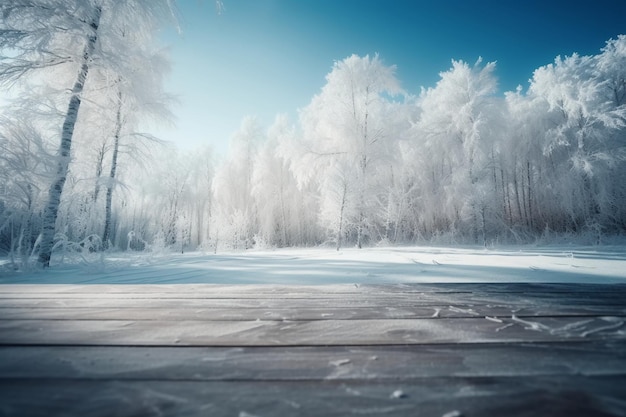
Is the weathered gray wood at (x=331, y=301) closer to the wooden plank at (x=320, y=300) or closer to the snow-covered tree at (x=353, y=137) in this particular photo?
the wooden plank at (x=320, y=300)

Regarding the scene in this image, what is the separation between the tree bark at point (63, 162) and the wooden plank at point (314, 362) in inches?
230

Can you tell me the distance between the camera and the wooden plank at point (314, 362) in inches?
26.5

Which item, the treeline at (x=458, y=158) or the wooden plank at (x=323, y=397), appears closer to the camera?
the wooden plank at (x=323, y=397)

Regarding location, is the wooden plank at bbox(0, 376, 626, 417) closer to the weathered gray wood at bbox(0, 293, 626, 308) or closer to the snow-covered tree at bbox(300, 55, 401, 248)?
the weathered gray wood at bbox(0, 293, 626, 308)

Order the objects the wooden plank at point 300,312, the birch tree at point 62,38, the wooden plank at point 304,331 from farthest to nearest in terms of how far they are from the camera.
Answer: the birch tree at point 62,38
the wooden plank at point 300,312
the wooden plank at point 304,331

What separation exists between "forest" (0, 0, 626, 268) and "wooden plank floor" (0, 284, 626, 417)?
19.6 feet

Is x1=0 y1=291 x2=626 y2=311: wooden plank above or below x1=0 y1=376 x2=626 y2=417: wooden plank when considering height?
below

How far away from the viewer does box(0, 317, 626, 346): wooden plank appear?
0.92 m

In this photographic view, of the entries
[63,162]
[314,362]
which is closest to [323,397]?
[314,362]

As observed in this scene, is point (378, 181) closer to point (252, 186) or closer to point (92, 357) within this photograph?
point (252, 186)

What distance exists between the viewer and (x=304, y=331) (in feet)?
3.40

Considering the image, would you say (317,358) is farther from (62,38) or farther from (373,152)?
(373,152)

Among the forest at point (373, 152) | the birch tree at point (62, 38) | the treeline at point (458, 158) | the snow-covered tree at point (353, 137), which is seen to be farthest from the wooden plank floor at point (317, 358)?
the snow-covered tree at point (353, 137)

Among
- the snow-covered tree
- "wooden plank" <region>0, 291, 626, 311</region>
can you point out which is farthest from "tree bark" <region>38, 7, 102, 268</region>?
the snow-covered tree
